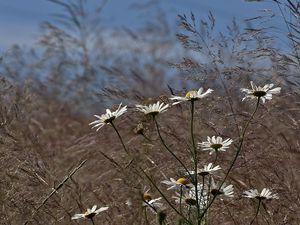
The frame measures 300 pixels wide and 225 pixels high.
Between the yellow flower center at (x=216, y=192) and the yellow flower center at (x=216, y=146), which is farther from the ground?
the yellow flower center at (x=216, y=146)

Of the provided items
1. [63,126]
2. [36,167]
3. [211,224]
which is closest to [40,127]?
[63,126]

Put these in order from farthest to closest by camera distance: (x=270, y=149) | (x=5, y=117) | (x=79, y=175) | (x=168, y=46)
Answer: (x=168, y=46)
(x=79, y=175)
(x=5, y=117)
(x=270, y=149)

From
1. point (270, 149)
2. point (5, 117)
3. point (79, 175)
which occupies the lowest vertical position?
point (79, 175)

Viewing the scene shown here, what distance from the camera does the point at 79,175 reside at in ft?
10.7

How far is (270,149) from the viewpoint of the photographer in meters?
2.48

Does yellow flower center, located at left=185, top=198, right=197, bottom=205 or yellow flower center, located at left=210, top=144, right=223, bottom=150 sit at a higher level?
yellow flower center, located at left=210, top=144, right=223, bottom=150

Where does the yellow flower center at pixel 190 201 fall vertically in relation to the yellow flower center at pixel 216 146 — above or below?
below

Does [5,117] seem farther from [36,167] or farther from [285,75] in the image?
[285,75]

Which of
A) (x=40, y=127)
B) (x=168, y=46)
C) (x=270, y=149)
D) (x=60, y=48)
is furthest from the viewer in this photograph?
(x=60, y=48)

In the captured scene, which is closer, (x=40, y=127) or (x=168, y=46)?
(x=40, y=127)

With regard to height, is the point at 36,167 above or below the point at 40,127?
above

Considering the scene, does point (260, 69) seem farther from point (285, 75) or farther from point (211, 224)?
point (211, 224)

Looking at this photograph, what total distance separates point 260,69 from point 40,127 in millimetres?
2483

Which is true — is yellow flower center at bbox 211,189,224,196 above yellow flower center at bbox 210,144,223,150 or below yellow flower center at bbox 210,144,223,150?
below
